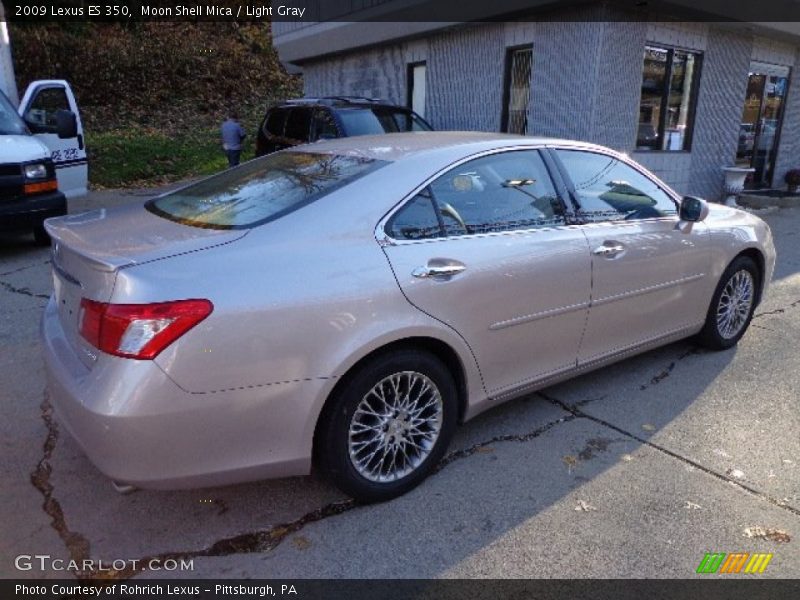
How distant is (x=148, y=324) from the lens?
2258 mm

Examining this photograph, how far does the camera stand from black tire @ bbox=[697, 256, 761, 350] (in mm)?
4480

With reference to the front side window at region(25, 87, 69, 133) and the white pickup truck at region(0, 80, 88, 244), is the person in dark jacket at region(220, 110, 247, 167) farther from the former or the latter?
the white pickup truck at region(0, 80, 88, 244)

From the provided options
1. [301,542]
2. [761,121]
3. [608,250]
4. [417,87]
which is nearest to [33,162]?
[301,542]

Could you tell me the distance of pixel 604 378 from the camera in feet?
14.0

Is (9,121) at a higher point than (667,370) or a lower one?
higher

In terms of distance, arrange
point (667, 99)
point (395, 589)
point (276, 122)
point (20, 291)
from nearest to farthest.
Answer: point (395, 589)
point (20, 291)
point (276, 122)
point (667, 99)

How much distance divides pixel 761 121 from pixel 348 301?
41.3ft

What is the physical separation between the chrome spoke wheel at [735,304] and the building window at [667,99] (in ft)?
19.2

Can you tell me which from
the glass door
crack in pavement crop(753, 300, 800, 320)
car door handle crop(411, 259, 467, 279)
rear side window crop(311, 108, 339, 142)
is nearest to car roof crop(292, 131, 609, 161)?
car door handle crop(411, 259, 467, 279)

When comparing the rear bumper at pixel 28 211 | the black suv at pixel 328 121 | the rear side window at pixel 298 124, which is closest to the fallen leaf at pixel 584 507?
the rear bumper at pixel 28 211

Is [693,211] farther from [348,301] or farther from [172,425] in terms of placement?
[172,425]

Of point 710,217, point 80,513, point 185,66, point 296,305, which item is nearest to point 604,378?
point 710,217

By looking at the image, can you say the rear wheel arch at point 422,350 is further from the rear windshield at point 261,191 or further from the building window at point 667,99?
the building window at point 667,99

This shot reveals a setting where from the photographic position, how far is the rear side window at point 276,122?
983 cm
